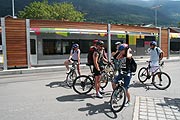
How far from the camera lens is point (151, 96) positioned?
25.0ft

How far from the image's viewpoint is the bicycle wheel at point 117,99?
5.96m

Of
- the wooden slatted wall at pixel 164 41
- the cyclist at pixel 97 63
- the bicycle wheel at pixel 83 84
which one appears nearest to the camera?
the cyclist at pixel 97 63

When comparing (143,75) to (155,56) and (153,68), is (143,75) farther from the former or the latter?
(155,56)

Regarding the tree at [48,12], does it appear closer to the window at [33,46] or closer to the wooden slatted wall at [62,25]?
the wooden slatted wall at [62,25]

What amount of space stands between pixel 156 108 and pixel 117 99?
1057 millimetres

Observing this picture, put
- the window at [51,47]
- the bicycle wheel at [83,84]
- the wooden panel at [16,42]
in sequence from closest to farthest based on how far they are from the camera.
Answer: the bicycle wheel at [83,84] → the wooden panel at [16,42] → the window at [51,47]

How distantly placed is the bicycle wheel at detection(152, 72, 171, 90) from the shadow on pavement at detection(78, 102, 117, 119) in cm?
320

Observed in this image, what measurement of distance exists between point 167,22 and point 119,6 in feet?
117

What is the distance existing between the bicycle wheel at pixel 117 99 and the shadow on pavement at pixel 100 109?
0.17 m

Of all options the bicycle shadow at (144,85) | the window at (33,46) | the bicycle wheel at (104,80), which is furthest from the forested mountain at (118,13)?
the bicycle wheel at (104,80)

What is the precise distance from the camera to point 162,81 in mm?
9016

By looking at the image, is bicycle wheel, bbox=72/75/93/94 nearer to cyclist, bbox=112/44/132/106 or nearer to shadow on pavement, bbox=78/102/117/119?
shadow on pavement, bbox=78/102/117/119

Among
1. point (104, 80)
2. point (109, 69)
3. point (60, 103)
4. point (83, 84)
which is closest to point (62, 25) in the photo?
point (109, 69)

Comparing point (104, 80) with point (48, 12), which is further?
point (48, 12)
